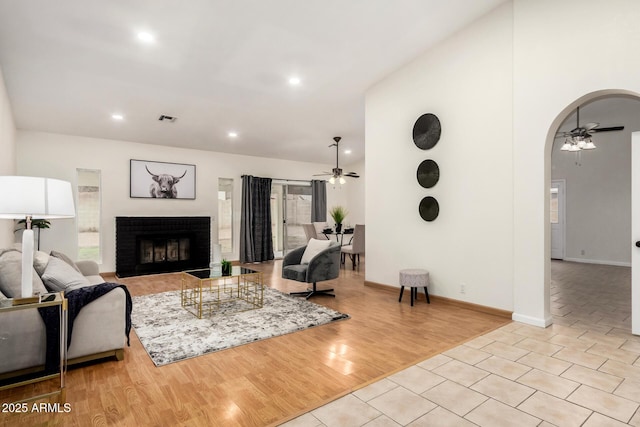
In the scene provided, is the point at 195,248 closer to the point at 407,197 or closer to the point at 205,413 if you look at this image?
the point at 407,197

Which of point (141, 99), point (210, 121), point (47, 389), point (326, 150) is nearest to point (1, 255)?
point (47, 389)

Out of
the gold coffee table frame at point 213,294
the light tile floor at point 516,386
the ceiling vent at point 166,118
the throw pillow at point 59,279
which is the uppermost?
the ceiling vent at point 166,118

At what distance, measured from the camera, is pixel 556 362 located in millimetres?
2715

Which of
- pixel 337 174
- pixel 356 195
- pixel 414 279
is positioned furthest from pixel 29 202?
pixel 356 195

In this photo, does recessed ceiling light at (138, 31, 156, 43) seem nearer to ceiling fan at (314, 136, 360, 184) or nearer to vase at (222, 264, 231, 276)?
vase at (222, 264, 231, 276)

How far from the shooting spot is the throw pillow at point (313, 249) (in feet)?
16.9

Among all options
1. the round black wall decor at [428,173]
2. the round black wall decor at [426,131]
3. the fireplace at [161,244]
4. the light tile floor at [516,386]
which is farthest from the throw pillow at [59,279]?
the round black wall decor at [426,131]

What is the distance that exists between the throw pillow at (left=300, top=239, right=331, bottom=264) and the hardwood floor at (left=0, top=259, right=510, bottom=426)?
1.41 metres

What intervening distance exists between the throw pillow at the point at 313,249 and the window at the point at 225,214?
12.0 ft

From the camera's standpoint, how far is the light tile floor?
6.53ft

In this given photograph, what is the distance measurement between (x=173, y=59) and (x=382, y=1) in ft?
8.24

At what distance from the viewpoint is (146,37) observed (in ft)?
11.7

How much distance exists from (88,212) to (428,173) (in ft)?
21.2

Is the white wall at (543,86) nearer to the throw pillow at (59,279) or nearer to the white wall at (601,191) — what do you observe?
the white wall at (601,191)
